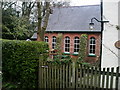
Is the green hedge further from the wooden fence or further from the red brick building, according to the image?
the red brick building

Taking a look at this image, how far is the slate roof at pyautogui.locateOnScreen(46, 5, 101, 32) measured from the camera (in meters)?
16.6

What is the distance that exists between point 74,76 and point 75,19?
43.5 ft

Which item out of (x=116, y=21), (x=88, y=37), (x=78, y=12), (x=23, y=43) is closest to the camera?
(x=23, y=43)

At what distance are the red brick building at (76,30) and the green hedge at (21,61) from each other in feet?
33.6

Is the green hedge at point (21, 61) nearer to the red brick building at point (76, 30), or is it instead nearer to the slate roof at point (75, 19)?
the red brick building at point (76, 30)

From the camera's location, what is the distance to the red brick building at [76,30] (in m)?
15.6

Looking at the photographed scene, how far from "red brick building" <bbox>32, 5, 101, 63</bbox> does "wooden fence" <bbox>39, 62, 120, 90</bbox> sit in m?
10.3

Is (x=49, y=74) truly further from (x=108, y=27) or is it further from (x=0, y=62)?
(x=108, y=27)

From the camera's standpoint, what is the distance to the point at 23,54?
5.68 metres

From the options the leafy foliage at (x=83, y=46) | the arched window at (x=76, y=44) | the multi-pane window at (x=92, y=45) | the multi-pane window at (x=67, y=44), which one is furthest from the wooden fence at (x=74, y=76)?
the multi-pane window at (x=67, y=44)

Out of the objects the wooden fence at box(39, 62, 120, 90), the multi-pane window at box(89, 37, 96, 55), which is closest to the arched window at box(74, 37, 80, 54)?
the multi-pane window at box(89, 37, 96, 55)

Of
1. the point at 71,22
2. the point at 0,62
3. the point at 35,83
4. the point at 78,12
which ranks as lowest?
the point at 35,83

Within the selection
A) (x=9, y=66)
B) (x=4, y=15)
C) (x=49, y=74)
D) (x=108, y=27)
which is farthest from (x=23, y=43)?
(x=4, y=15)

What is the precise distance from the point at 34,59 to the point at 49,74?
85 cm
